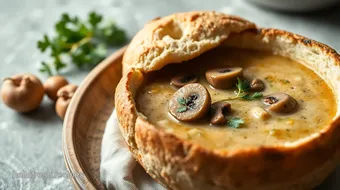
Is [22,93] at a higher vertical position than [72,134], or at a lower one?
lower

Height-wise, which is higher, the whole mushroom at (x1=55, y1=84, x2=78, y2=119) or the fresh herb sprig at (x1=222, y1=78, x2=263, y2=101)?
the fresh herb sprig at (x1=222, y1=78, x2=263, y2=101)

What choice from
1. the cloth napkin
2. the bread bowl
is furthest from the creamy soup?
the cloth napkin

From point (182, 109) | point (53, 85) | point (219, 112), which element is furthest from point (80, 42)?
point (219, 112)

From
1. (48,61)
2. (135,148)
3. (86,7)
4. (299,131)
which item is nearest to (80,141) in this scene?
(135,148)

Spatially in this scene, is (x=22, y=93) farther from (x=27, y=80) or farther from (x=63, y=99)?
(x=63, y=99)

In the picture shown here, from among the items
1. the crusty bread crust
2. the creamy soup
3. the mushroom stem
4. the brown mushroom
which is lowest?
the brown mushroom

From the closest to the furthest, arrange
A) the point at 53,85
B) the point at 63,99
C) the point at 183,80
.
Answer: the point at 183,80
the point at 63,99
the point at 53,85

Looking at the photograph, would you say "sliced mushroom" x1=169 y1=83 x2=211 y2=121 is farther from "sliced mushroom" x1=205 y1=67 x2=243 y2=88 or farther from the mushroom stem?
the mushroom stem

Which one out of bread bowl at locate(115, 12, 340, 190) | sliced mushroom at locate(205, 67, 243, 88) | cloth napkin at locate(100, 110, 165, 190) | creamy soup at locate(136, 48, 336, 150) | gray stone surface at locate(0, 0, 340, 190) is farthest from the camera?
gray stone surface at locate(0, 0, 340, 190)
